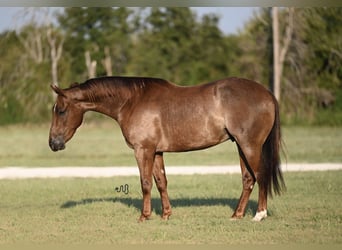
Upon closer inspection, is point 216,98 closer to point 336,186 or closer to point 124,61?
point 336,186

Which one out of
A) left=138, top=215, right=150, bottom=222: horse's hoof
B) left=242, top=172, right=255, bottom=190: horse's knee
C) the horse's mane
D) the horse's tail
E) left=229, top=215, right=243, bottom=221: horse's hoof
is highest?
the horse's mane

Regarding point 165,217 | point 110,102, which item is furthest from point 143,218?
point 110,102

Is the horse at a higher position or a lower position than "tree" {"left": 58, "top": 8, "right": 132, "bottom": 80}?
higher

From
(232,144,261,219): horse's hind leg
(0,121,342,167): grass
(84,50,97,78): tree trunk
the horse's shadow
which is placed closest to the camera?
(232,144,261,219): horse's hind leg

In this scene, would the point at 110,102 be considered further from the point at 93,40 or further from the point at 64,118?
the point at 93,40

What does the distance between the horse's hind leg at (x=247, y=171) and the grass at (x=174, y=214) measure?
17cm

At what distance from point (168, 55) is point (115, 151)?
591 inches

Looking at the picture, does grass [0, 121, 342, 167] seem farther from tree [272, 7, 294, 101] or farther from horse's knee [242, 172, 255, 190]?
horse's knee [242, 172, 255, 190]

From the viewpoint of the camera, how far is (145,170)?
926 cm

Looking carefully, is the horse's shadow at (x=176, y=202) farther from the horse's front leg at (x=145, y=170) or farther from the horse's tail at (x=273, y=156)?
the horse's tail at (x=273, y=156)

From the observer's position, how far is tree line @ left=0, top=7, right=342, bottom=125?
111 feet

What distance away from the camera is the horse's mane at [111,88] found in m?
9.49

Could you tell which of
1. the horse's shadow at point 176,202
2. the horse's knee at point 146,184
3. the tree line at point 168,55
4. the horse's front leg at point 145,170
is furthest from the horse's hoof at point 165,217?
the tree line at point 168,55

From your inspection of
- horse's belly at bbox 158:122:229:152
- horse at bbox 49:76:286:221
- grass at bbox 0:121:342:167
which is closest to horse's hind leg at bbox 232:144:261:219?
horse at bbox 49:76:286:221
